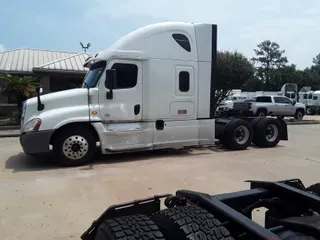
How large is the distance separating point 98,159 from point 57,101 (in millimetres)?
1891

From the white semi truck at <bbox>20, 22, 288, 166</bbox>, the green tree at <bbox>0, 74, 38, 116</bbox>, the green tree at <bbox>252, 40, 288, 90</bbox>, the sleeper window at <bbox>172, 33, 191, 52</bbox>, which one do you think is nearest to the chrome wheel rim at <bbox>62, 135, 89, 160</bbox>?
the white semi truck at <bbox>20, 22, 288, 166</bbox>

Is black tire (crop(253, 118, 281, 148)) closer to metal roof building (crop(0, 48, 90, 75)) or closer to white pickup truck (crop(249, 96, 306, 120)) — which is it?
metal roof building (crop(0, 48, 90, 75))

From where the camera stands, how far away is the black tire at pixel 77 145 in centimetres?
706

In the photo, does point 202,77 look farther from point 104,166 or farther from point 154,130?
point 104,166

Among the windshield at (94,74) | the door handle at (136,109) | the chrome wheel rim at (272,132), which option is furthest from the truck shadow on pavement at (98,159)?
the chrome wheel rim at (272,132)

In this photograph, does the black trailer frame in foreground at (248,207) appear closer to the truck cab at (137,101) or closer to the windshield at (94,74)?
the truck cab at (137,101)

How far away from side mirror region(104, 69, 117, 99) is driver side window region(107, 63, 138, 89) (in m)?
0.18

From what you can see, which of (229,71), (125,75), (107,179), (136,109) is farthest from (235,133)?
(229,71)

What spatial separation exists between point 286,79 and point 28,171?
7065 cm

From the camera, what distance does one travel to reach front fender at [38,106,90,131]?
22.7 feet

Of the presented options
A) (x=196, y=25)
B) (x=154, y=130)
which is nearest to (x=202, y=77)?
(x=196, y=25)

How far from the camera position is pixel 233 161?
770 cm

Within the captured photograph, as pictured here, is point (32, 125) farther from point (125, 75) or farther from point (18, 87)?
point (18, 87)

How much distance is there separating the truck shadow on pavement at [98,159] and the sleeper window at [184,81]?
1.87 m
